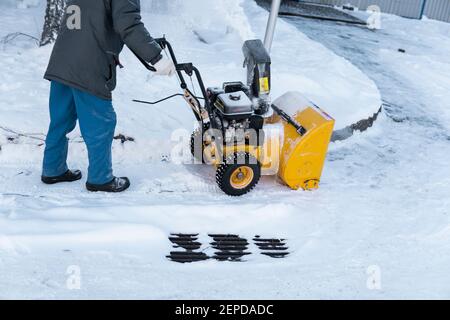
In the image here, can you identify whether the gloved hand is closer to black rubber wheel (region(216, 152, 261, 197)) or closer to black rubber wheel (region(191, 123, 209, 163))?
black rubber wheel (region(191, 123, 209, 163))

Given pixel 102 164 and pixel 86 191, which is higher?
pixel 102 164

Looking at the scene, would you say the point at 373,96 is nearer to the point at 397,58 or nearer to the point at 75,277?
the point at 397,58

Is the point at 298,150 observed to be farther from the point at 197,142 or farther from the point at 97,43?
the point at 97,43

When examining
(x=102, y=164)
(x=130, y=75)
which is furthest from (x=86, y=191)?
(x=130, y=75)

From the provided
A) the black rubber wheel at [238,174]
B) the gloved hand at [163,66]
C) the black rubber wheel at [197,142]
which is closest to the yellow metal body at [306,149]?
the black rubber wheel at [238,174]

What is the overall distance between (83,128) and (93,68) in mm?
426

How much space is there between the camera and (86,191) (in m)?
4.00

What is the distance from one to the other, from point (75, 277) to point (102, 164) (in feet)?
3.65

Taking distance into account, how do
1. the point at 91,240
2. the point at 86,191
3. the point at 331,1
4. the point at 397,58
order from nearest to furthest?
the point at 91,240
the point at 86,191
the point at 397,58
the point at 331,1

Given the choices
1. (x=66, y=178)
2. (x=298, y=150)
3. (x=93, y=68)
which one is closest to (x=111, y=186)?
(x=66, y=178)

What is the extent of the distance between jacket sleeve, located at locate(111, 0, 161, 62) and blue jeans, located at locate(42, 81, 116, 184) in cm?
47

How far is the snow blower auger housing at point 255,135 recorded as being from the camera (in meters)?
4.04

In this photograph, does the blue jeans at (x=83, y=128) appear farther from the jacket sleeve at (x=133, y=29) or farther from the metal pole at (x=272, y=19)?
the metal pole at (x=272, y=19)
